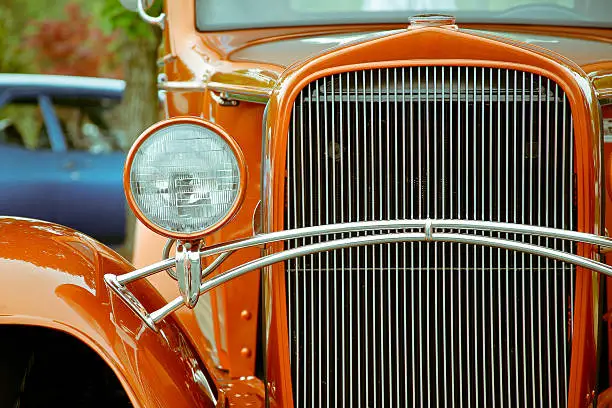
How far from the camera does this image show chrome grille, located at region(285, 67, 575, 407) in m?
2.50

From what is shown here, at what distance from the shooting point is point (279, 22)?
337 centimetres

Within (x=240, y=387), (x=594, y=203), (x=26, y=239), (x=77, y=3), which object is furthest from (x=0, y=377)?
(x=77, y=3)

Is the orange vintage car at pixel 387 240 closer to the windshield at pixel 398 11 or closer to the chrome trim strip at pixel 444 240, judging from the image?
the chrome trim strip at pixel 444 240

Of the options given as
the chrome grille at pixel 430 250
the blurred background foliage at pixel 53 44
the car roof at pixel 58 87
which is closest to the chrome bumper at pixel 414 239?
the chrome grille at pixel 430 250

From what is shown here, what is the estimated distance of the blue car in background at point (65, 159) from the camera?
973 cm

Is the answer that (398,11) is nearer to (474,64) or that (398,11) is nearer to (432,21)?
→ (432,21)

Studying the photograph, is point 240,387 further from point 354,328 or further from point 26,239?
point 26,239

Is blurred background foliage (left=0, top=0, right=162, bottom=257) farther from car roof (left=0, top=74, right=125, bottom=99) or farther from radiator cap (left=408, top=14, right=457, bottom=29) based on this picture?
radiator cap (left=408, top=14, right=457, bottom=29)

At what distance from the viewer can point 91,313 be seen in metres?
2.46

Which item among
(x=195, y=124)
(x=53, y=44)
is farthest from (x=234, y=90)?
(x=53, y=44)

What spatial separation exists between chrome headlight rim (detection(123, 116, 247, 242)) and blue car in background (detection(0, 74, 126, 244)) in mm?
7425

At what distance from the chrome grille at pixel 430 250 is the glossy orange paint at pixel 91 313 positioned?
349 mm

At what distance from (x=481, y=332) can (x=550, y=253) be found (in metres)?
0.33

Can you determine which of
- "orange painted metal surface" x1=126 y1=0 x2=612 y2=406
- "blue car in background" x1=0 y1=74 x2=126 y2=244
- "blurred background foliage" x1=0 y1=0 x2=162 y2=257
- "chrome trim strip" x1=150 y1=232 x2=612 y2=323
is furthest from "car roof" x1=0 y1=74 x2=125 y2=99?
"chrome trim strip" x1=150 y1=232 x2=612 y2=323
